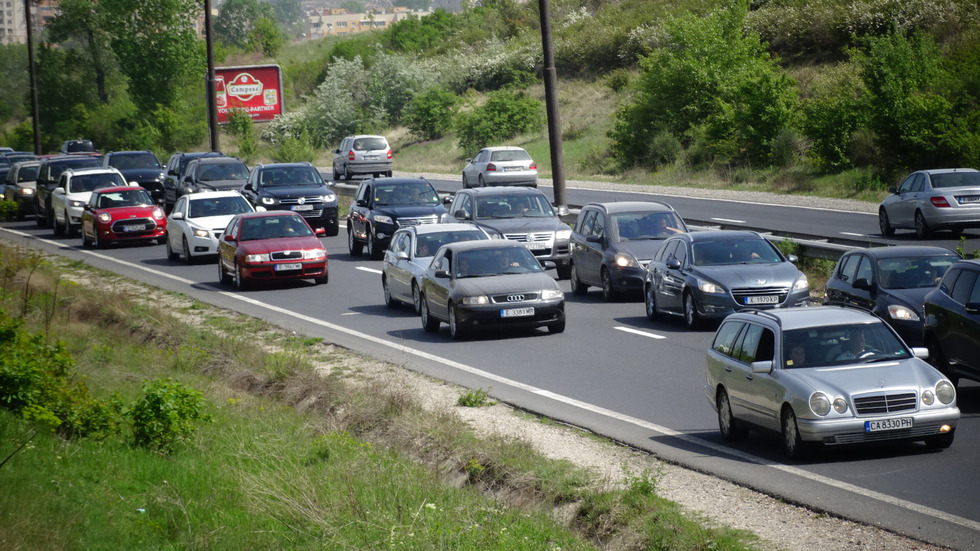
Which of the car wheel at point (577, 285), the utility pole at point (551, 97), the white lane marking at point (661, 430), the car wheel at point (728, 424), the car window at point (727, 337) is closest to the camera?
the white lane marking at point (661, 430)

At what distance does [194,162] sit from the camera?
41281 millimetres

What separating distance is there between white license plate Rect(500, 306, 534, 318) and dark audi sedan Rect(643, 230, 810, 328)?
244 cm

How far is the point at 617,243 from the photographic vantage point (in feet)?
74.5

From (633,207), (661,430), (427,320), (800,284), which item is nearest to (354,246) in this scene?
(633,207)

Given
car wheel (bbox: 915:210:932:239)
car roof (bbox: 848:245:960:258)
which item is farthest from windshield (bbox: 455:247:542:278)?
car wheel (bbox: 915:210:932:239)

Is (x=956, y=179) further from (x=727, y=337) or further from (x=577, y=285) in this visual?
(x=727, y=337)

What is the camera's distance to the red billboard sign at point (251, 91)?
74.1m

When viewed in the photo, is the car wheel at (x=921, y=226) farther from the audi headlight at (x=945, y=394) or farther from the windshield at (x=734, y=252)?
the audi headlight at (x=945, y=394)

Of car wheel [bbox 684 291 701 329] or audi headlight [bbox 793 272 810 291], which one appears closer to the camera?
audi headlight [bbox 793 272 810 291]

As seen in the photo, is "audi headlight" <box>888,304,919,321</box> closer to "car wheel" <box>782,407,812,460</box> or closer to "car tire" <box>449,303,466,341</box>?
"car wheel" <box>782,407,812,460</box>

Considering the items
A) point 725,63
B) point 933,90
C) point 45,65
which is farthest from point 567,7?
point 933,90

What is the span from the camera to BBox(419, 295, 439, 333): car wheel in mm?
19984

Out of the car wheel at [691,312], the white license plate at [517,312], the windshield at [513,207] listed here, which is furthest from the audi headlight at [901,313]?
the windshield at [513,207]

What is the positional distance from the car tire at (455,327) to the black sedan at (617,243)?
14.0 ft
